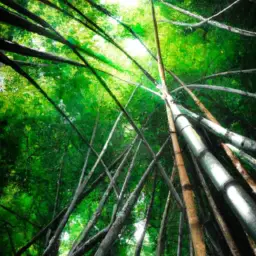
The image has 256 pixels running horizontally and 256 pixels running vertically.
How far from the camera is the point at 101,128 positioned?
602 centimetres

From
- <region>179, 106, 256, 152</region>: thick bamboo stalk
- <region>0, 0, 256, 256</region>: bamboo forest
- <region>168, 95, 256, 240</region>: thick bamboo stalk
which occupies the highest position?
<region>0, 0, 256, 256</region>: bamboo forest

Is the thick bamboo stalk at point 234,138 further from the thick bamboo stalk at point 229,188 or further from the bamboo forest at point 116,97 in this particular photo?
the bamboo forest at point 116,97

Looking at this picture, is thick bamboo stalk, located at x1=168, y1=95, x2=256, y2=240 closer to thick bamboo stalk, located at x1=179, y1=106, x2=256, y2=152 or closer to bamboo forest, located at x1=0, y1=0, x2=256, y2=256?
thick bamboo stalk, located at x1=179, y1=106, x2=256, y2=152

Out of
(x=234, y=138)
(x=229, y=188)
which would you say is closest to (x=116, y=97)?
(x=234, y=138)

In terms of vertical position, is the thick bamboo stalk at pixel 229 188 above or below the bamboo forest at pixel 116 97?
below

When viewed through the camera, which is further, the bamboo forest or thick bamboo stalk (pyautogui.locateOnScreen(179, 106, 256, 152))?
the bamboo forest

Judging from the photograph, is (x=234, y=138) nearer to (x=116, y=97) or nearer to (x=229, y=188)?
(x=229, y=188)

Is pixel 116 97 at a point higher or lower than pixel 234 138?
higher

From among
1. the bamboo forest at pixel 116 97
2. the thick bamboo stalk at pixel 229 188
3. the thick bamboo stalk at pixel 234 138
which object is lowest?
the thick bamboo stalk at pixel 229 188

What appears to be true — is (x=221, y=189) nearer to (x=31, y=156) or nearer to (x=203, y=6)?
(x=203, y=6)

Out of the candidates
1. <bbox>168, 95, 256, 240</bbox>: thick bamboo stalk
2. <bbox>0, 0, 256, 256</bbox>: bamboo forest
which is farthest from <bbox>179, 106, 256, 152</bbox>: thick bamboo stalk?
<bbox>0, 0, 256, 256</bbox>: bamboo forest

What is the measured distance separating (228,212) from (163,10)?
4.16 meters

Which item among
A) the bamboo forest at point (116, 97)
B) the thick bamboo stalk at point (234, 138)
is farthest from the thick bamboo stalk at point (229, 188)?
the bamboo forest at point (116, 97)

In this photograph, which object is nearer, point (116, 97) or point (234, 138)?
point (234, 138)
